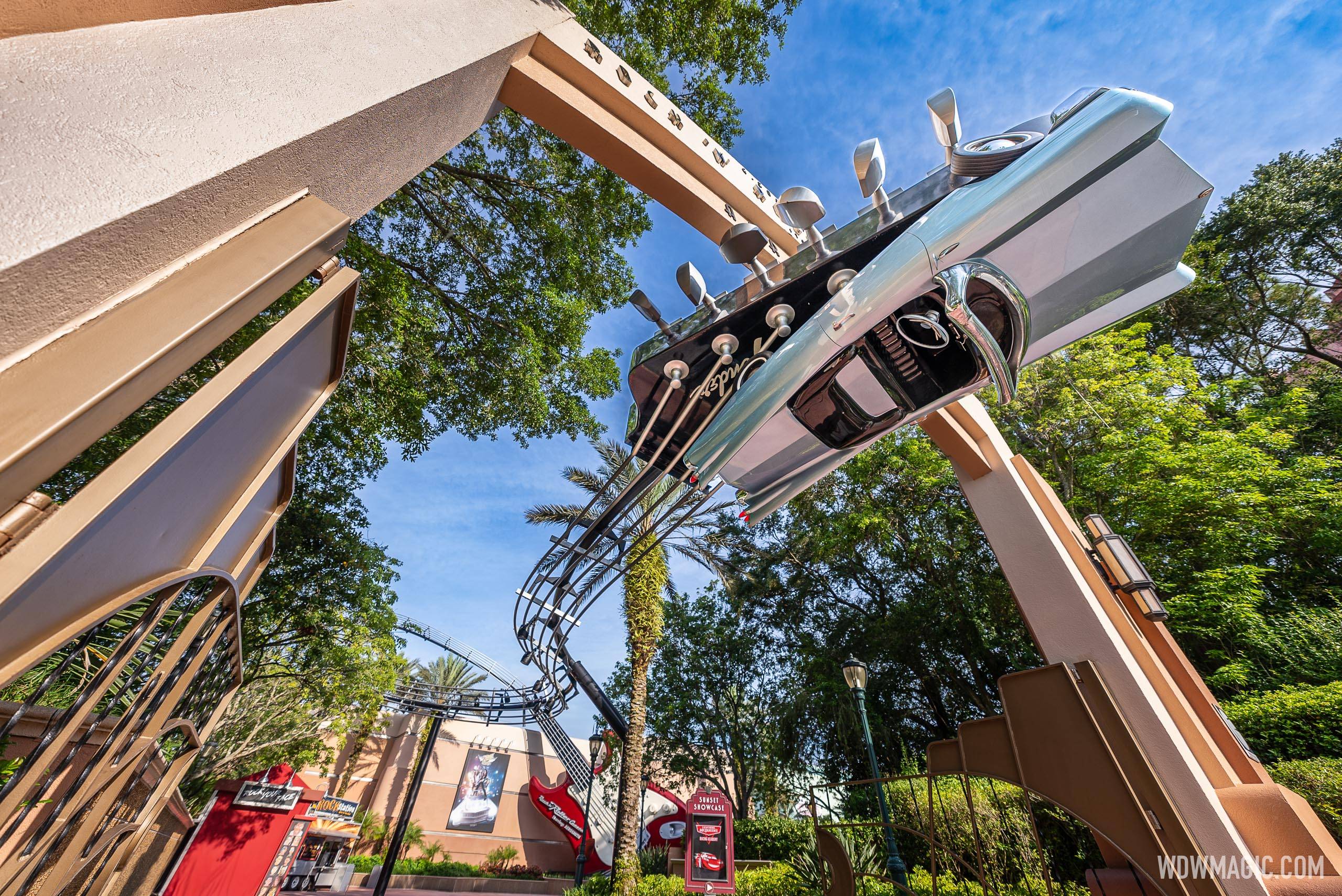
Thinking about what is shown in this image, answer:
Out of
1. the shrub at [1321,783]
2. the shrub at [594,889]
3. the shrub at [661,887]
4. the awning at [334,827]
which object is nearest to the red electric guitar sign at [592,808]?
the shrub at [594,889]

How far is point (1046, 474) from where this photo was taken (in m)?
13.9

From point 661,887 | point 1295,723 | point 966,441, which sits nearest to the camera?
point 966,441

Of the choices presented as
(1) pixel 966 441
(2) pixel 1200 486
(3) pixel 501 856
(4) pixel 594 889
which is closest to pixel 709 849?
(4) pixel 594 889

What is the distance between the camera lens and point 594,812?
21312 millimetres

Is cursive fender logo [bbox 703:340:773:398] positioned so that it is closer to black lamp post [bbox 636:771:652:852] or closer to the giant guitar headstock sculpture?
the giant guitar headstock sculpture

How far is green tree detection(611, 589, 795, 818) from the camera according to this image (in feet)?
68.3

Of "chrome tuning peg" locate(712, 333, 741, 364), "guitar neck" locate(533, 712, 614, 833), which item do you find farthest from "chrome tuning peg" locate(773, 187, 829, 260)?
"guitar neck" locate(533, 712, 614, 833)

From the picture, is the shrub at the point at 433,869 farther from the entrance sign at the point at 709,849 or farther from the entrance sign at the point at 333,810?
the entrance sign at the point at 709,849

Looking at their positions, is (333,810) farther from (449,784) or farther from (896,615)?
(896,615)

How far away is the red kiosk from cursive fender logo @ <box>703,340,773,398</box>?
11424 mm

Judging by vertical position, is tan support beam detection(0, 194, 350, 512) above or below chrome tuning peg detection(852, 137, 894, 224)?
below

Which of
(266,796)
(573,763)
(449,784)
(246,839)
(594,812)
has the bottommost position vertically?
(246,839)

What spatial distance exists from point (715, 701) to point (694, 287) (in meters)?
22.3

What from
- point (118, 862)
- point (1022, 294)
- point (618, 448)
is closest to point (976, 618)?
point (618, 448)
